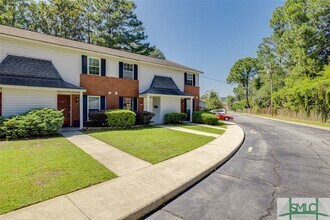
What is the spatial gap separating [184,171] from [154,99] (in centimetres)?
1265

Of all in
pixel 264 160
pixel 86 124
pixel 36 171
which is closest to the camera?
pixel 36 171

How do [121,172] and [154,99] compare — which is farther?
[154,99]

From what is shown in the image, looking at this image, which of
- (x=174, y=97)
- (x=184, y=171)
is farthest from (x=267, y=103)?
(x=184, y=171)

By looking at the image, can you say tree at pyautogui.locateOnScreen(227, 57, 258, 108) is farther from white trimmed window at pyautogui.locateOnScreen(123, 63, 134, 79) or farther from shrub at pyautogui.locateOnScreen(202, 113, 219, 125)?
white trimmed window at pyautogui.locateOnScreen(123, 63, 134, 79)

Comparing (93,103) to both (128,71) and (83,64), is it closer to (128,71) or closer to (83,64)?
(83,64)

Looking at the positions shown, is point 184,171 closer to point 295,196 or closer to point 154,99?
point 295,196

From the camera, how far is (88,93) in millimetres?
13367

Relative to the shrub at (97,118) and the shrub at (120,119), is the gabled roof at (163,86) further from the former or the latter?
the shrub at (97,118)

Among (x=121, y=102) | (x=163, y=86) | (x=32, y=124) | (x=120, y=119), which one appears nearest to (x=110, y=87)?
(x=121, y=102)

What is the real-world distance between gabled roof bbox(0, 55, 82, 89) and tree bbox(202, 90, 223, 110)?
32.3m

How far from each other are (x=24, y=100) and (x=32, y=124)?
9.15ft

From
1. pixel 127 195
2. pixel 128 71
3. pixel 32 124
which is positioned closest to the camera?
pixel 127 195

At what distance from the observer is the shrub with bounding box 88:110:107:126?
12.6 meters

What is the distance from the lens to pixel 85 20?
29578mm
